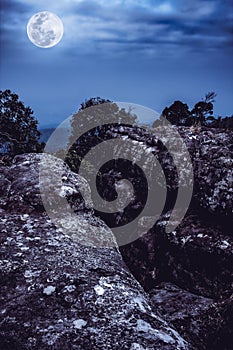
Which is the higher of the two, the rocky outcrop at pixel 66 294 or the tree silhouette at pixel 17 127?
the tree silhouette at pixel 17 127

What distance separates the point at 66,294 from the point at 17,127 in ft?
47.2

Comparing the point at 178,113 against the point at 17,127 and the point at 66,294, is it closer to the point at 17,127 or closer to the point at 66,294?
A: the point at 17,127

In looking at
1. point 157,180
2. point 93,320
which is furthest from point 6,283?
point 157,180

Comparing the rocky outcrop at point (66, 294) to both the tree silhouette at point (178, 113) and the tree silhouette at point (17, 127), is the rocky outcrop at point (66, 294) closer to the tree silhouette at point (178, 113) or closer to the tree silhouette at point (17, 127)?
the tree silhouette at point (17, 127)

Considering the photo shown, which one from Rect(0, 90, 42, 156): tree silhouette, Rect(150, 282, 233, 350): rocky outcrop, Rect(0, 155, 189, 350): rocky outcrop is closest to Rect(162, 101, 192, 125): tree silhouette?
Rect(0, 90, 42, 156): tree silhouette

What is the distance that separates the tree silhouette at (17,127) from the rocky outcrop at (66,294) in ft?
31.6

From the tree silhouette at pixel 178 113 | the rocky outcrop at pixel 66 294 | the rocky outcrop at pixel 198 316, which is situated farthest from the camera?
the tree silhouette at pixel 178 113

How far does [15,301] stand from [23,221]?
8.72 feet

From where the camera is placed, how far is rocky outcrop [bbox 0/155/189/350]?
532cm

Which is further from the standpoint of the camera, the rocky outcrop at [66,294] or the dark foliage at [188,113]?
the dark foliage at [188,113]

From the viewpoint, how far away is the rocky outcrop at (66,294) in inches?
209

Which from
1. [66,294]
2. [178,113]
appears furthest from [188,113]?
[66,294]

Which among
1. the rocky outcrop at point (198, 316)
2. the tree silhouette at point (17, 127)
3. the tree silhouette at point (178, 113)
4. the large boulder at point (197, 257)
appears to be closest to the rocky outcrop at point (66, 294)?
the rocky outcrop at point (198, 316)

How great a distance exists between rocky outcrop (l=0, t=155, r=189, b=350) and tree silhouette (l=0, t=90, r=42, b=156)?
965cm
